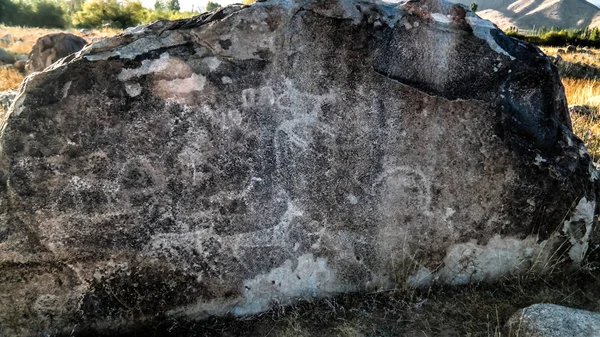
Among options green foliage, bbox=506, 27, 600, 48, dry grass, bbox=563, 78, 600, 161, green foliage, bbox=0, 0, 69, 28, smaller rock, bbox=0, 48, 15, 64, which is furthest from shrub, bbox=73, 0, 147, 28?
dry grass, bbox=563, 78, 600, 161

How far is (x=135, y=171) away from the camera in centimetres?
190

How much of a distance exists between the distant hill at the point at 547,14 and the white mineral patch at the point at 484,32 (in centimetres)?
9194

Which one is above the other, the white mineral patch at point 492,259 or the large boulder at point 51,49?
the large boulder at point 51,49

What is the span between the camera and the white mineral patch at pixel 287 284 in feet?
6.88

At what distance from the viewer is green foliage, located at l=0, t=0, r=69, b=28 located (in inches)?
1175

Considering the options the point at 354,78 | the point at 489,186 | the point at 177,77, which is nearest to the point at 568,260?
the point at 489,186

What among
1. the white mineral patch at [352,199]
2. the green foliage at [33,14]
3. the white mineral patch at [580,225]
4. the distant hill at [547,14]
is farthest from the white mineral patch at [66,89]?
the distant hill at [547,14]

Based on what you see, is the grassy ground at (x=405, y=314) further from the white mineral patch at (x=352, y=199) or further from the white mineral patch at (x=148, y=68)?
the white mineral patch at (x=148, y=68)

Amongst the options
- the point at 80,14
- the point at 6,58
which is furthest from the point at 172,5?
the point at 6,58

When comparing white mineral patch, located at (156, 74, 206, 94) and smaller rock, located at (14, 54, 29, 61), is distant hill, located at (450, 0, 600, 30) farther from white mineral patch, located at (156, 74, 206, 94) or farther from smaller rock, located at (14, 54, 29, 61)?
white mineral patch, located at (156, 74, 206, 94)

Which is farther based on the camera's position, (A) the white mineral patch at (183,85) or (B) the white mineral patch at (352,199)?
(B) the white mineral patch at (352,199)

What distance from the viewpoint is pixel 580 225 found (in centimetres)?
230

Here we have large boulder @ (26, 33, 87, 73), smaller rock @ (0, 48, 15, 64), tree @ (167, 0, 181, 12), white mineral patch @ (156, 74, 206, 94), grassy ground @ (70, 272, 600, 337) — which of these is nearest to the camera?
white mineral patch @ (156, 74, 206, 94)

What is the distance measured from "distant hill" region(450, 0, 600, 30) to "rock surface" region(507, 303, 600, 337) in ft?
303
